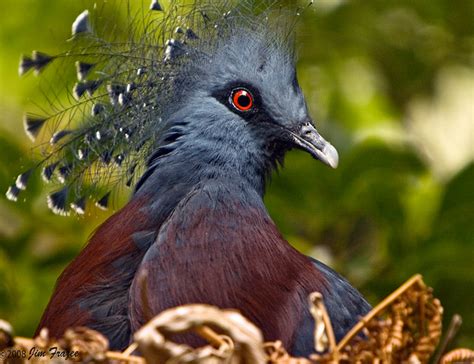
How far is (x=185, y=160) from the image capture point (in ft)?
7.38

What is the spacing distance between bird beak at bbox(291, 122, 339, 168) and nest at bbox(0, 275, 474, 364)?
862mm

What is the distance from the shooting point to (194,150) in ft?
7.44

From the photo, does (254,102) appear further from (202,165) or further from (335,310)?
(335,310)

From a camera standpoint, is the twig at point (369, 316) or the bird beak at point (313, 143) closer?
the twig at point (369, 316)

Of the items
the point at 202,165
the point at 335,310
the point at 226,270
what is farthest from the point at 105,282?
the point at 335,310

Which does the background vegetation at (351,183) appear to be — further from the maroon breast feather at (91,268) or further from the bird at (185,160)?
the maroon breast feather at (91,268)

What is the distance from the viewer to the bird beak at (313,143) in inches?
91.7

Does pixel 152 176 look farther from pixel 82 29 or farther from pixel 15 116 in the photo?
pixel 15 116

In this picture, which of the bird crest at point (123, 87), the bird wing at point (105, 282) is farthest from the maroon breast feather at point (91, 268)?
the bird crest at point (123, 87)

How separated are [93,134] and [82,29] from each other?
33 centimetres

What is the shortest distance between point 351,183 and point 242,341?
Answer: 6.28ft

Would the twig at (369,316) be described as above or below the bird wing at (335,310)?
above

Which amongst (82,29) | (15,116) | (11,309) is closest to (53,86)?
(82,29)

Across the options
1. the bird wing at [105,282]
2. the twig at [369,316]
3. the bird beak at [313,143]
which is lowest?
the bird wing at [105,282]
